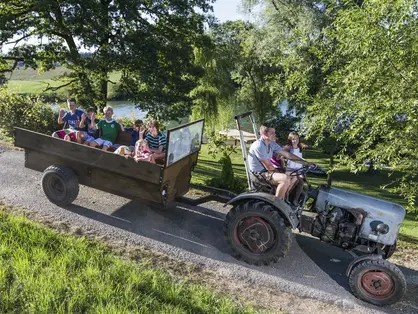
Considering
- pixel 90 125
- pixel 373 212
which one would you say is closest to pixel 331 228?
pixel 373 212

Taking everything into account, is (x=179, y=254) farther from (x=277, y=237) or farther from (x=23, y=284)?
(x=23, y=284)

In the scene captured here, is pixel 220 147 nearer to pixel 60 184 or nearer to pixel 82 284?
pixel 60 184

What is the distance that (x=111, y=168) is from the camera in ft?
18.5

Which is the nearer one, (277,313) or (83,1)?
(277,313)

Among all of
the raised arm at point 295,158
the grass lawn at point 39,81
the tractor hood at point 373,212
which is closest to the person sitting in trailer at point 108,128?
the raised arm at point 295,158

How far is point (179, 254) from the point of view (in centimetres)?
512

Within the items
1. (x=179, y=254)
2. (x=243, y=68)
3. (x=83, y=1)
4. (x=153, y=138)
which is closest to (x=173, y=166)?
(x=153, y=138)

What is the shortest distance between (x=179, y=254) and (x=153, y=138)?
2.15m

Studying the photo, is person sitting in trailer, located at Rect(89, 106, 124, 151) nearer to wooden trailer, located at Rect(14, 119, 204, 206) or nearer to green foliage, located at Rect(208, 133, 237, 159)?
wooden trailer, located at Rect(14, 119, 204, 206)

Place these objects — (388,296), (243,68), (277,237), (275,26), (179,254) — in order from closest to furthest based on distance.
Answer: (388,296)
(277,237)
(179,254)
(275,26)
(243,68)

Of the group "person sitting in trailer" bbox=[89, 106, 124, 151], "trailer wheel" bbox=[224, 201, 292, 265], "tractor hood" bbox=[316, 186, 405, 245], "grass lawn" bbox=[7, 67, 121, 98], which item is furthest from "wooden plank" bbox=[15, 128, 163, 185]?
"grass lawn" bbox=[7, 67, 121, 98]

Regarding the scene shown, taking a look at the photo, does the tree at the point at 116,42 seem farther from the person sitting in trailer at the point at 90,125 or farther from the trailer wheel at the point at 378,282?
the trailer wheel at the point at 378,282

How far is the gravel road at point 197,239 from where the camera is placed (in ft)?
14.9

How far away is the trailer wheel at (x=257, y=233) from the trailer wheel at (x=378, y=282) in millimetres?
935
